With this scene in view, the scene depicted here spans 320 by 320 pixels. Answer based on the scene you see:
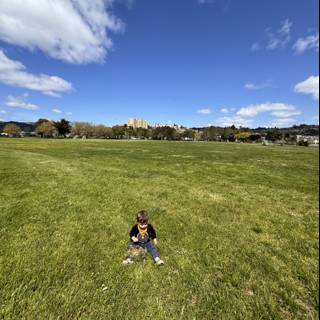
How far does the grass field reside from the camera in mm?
4570

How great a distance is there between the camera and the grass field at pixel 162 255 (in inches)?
180

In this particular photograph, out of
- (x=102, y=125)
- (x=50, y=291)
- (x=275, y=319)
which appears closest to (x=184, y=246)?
(x=275, y=319)

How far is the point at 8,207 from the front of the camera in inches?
337

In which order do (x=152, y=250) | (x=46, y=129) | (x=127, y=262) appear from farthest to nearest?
(x=46, y=129), (x=152, y=250), (x=127, y=262)

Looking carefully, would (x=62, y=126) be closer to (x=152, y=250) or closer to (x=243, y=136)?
(x=243, y=136)

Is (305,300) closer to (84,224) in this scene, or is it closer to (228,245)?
(228,245)

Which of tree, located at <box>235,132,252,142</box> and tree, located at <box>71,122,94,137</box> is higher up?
tree, located at <box>71,122,94,137</box>

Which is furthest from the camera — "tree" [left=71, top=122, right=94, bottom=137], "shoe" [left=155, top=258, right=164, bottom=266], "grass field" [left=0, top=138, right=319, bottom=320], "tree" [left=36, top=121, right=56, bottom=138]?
"tree" [left=71, top=122, right=94, bottom=137]

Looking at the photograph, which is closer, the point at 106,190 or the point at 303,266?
the point at 303,266

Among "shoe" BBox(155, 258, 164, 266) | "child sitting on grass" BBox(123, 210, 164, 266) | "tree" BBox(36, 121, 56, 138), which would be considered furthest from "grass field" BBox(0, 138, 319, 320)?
"tree" BBox(36, 121, 56, 138)

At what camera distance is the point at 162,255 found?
6.36m

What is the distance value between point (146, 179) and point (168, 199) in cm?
422

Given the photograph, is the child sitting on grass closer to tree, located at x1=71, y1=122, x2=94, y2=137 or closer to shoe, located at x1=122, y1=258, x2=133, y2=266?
shoe, located at x1=122, y1=258, x2=133, y2=266

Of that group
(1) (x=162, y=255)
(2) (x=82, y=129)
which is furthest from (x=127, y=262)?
(2) (x=82, y=129)
